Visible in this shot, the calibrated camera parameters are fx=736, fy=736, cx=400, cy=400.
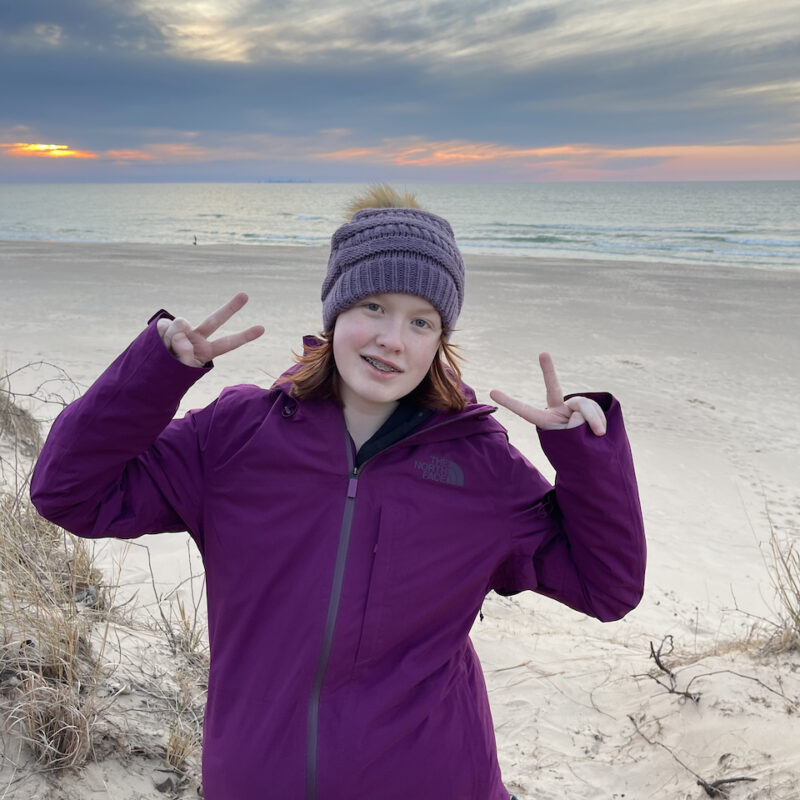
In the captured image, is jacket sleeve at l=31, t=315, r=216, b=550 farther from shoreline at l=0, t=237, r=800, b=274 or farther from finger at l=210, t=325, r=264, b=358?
shoreline at l=0, t=237, r=800, b=274

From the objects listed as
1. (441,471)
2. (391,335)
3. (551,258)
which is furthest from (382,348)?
(551,258)

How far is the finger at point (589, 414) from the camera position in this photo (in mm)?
1589

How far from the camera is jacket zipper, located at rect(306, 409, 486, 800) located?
1.52 metres

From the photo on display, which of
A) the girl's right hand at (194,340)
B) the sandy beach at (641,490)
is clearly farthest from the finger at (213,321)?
the sandy beach at (641,490)

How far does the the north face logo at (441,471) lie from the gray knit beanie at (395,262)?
15.0 inches

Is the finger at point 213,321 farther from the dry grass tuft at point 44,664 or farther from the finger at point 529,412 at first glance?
the dry grass tuft at point 44,664

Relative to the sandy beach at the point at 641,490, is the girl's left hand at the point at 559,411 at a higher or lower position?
higher

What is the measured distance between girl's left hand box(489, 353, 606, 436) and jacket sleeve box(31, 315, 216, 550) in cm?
73

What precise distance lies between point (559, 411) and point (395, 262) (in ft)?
1.71

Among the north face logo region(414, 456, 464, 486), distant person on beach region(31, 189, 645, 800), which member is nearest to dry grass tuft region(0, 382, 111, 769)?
distant person on beach region(31, 189, 645, 800)

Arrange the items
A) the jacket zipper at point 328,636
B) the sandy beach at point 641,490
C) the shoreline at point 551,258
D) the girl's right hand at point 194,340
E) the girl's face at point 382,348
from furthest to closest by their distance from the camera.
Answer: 1. the shoreline at point 551,258
2. the sandy beach at point 641,490
3. the girl's face at point 382,348
4. the girl's right hand at point 194,340
5. the jacket zipper at point 328,636

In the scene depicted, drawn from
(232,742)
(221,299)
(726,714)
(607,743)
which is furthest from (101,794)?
(221,299)

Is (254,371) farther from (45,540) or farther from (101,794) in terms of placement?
(101,794)

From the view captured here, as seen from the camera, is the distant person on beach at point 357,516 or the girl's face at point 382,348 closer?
the distant person on beach at point 357,516
